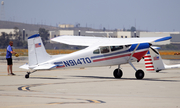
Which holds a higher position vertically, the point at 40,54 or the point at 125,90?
the point at 40,54

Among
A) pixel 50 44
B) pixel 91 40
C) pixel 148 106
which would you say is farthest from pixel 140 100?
pixel 50 44

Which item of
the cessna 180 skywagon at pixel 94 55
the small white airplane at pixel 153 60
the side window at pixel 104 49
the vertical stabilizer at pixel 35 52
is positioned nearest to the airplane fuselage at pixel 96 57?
the cessna 180 skywagon at pixel 94 55

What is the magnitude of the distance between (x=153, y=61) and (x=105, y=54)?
430 cm

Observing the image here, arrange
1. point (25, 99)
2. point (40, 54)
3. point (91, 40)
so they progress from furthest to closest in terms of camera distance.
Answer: point (91, 40) < point (40, 54) < point (25, 99)

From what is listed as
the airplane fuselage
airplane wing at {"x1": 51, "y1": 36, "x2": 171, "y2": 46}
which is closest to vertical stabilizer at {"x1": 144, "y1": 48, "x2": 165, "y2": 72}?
the airplane fuselage

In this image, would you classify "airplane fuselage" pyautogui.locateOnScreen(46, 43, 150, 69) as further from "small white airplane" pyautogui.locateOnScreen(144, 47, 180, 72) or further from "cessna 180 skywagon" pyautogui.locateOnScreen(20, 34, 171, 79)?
"small white airplane" pyautogui.locateOnScreen(144, 47, 180, 72)

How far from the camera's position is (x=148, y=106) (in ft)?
31.1

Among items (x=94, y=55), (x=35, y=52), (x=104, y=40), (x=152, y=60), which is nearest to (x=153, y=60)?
(x=152, y=60)

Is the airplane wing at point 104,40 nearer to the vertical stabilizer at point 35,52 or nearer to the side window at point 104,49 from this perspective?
the side window at point 104,49

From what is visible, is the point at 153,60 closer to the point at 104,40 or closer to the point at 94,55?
the point at 104,40

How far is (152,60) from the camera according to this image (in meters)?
21.8

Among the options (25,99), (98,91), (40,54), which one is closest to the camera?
(25,99)

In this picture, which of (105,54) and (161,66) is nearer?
(105,54)

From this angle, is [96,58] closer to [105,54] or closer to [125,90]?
[105,54]
